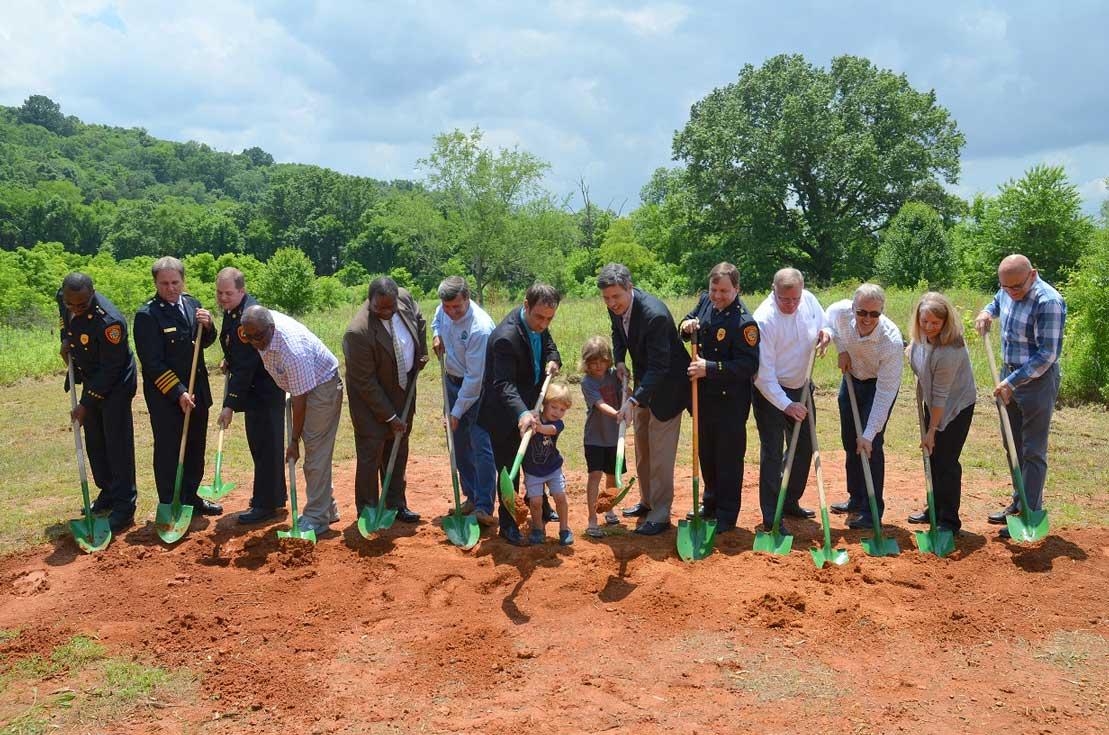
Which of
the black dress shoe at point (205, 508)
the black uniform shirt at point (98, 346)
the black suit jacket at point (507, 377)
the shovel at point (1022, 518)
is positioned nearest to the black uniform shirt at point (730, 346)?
the black suit jacket at point (507, 377)

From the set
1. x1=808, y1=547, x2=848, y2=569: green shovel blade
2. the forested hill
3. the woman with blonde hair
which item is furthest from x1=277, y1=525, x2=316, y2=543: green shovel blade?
the forested hill

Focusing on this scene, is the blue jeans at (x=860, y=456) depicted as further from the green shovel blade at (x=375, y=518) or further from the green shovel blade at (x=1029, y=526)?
the green shovel blade at (x=375, y=518)

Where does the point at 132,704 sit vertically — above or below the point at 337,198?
below

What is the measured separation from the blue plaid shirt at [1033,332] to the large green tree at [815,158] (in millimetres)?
33145

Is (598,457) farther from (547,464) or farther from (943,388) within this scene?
(943,388)

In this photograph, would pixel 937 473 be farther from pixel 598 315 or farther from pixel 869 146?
pixel 869 146

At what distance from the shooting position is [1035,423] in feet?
19.6

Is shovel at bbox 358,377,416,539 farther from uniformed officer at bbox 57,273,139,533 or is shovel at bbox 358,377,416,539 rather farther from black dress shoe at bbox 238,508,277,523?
uniformed officer at bbox 57,273,139,533

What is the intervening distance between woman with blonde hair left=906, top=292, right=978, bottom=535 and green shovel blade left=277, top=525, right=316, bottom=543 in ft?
14.7

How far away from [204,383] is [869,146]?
36.2 metres

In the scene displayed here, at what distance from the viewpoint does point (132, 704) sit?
4152 millimetres

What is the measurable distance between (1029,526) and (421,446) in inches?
245

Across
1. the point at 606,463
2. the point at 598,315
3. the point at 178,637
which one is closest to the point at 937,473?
the point at 606,463

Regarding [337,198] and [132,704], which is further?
[337,198]
